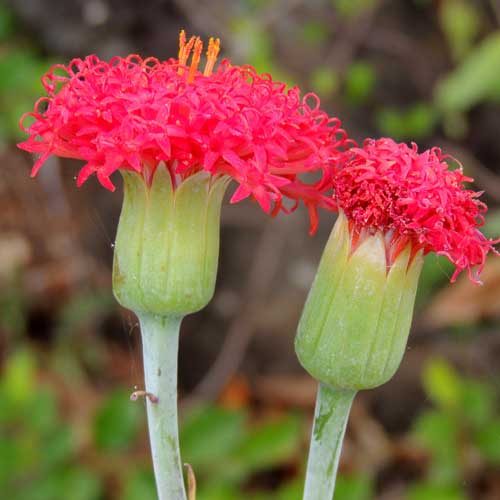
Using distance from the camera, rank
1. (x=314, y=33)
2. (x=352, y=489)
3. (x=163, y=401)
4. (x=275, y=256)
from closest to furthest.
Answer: (x=163, y=401) → (x=352, y=489) → (x=275, y=256) → (x=314, y=33)

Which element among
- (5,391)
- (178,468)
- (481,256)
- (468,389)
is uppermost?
(5,391)

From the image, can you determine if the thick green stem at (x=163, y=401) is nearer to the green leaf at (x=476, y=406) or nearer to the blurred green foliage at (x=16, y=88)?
the green leaf at (x=476, y=406)

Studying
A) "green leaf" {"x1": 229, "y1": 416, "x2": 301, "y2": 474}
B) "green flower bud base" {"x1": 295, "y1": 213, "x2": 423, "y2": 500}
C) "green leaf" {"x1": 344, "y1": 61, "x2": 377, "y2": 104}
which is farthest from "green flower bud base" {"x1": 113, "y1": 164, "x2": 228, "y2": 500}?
"green leaf" {"x1": 344, "y1": 61, "x2": 377, "y2": 104}

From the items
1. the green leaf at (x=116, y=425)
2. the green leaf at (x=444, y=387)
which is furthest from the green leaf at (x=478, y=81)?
the green leaf at (x=116, y=425)

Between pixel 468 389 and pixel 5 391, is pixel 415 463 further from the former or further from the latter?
pixel 5 391

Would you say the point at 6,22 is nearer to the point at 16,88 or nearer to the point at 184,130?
the point at 16,88

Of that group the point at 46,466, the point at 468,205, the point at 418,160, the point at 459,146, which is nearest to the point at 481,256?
the point at 468,205

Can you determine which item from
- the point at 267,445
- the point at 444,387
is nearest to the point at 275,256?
the point at 444,387
